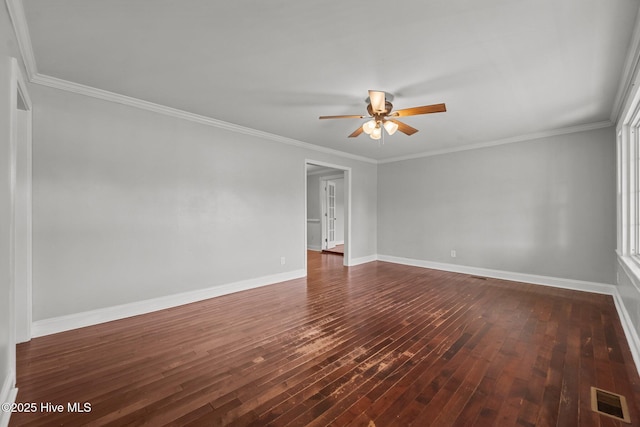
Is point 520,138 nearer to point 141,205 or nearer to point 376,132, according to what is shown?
point 376,132

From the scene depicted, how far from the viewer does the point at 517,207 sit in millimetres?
4746

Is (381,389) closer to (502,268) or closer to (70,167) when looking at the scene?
(70,167)

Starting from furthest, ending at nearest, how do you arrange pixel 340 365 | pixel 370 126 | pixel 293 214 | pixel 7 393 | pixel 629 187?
pixel 293 214, pixel 629 187, pixel 370 126, pixel 340 365, pixel 7 393

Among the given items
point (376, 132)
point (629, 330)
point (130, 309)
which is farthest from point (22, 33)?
point (629, 330)

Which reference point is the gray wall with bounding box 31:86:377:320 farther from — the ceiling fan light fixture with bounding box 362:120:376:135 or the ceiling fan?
the ceiling fan light fixture with bounding box 362:120:376:135

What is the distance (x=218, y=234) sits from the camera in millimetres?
3986

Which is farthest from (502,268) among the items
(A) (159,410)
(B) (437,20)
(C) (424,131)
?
(A) (159,410)

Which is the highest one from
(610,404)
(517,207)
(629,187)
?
(629,187)

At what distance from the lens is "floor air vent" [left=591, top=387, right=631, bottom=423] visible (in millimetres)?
1672

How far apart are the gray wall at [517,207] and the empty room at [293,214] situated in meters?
0.04

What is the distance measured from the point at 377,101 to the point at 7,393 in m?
3.39

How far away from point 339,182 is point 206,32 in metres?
7.69

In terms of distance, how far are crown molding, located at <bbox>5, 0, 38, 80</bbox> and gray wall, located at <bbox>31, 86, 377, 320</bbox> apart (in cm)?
37

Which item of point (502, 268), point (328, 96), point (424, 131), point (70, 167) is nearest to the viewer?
point (70, 167)
